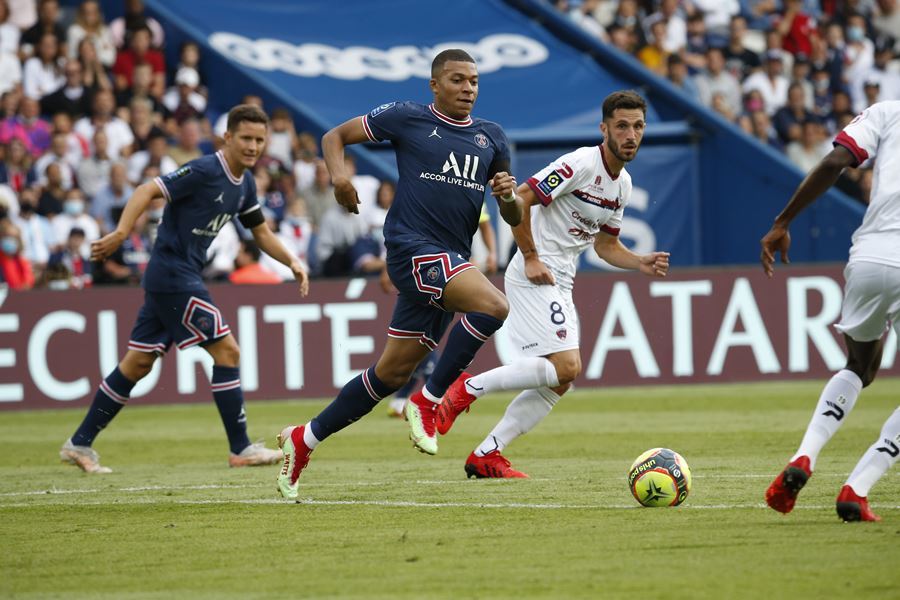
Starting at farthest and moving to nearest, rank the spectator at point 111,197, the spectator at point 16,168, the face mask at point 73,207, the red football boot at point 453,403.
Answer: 1. the spectator at point 16,168
2. the spectator at point 111,197
3. the face mask at point 73,207
4. the red football boot at point 453,403

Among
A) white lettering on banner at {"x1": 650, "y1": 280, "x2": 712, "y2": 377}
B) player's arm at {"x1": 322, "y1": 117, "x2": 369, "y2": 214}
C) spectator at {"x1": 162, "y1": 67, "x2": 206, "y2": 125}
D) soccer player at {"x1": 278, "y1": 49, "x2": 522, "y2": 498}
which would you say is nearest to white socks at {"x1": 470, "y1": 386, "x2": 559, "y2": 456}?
soccer player at {"x1": 278, "y1": 49, "x2": 522, "y2": 498}

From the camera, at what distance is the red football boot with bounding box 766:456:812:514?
655 centimetres

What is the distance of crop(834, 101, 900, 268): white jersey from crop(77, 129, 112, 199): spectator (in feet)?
44.3

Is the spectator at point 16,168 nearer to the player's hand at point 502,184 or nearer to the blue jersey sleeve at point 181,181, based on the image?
the blue jersey sleeve at point 181,181

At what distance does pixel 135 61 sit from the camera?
2047 cm

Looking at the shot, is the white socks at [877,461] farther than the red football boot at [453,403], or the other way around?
the red football boot at [453,403]

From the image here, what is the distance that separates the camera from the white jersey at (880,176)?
6.59 m

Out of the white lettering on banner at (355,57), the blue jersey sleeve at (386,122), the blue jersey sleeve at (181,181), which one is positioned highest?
the white lettering on banner at (355,57)

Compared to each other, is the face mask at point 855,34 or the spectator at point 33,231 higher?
the face mask at point 855,34

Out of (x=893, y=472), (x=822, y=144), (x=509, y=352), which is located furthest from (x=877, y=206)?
(x=822, y=144)

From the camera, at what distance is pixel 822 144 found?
22.6m

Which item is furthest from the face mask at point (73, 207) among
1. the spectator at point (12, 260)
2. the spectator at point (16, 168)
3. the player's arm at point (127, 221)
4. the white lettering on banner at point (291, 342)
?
the player's arm at point (127, 221)

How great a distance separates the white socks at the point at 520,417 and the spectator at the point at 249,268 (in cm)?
846

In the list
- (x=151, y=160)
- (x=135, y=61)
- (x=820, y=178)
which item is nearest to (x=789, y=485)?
(x=820, y=178)
